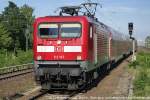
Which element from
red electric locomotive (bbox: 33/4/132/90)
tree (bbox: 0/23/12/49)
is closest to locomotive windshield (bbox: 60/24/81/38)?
red electric locomotive (bbox: 33/4/132/90)

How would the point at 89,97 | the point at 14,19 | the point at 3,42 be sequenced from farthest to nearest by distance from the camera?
the point at 14,19, the point at 3,42, the point at 89,97

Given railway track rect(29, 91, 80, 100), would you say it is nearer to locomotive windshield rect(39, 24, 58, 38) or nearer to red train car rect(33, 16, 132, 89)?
red train car rect(33, 16, 132, 89)

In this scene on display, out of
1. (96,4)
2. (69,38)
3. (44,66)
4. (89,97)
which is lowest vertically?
(89,97)

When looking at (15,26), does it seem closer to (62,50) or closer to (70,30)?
(70,30)

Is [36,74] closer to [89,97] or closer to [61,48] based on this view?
[61,48]

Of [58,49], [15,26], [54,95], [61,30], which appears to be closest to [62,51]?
[58,49]

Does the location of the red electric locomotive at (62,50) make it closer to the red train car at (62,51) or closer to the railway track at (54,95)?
the red train car at (62,51)

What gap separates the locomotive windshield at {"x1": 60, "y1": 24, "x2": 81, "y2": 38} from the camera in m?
17.1

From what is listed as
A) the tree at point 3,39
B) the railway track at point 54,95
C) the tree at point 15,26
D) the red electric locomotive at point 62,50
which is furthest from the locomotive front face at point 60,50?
the tree at point 15,26

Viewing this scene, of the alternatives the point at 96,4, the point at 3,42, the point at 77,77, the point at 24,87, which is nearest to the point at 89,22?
the point at 77,77

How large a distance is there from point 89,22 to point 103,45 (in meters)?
5.16

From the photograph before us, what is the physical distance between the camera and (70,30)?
17.2m

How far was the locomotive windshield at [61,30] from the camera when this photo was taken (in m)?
17.1

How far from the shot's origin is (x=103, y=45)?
74.0 feet
